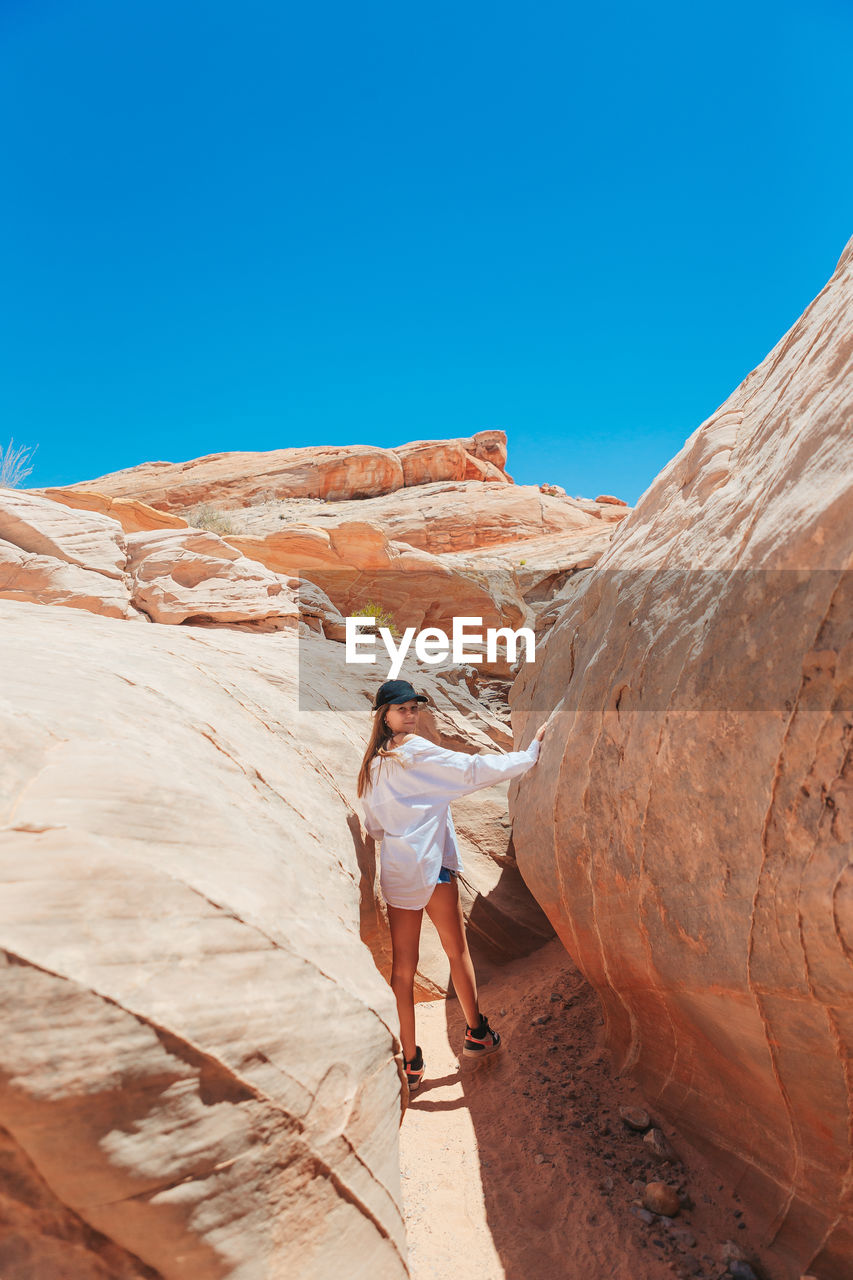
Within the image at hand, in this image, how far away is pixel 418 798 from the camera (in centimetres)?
335

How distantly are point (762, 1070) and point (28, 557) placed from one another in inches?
262

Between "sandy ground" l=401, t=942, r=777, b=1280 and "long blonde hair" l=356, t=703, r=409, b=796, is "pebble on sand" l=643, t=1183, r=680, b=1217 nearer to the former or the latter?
"sandy ground" l=401, t=942, r=777, b=1280

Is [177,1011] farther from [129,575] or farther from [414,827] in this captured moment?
[129,575]

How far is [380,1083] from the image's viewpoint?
2152 millimetres

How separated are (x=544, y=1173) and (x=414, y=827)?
56.1 inches

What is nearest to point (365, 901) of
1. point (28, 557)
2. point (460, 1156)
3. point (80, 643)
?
point (460, 1156)

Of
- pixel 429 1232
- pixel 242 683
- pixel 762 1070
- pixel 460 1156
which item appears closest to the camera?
pixel 762 1070

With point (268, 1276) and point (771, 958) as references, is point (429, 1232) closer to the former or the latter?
point (268, 1276)

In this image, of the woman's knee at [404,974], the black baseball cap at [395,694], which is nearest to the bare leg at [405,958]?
the woman's knee at [404,974]

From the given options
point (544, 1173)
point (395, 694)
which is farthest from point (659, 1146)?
point (395, 694)

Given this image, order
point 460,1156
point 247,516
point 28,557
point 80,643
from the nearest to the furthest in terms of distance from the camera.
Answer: point 460,1156 < point 80,643 < point 28,557 < point 247,516

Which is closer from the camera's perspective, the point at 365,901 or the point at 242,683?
the point at 365,901

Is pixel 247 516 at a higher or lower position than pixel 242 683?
higher

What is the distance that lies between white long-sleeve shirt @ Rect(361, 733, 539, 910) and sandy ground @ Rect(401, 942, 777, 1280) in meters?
0.93
